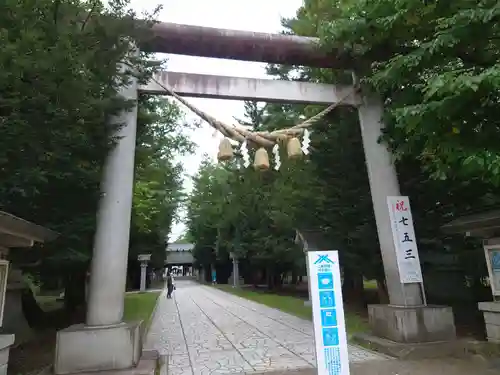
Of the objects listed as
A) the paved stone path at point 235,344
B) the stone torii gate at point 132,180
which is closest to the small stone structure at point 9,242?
the stone torii gate at point 132,180

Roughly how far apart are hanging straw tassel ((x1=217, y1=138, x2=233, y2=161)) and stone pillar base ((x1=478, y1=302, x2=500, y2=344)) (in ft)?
18.1

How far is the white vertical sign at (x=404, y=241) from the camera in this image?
23.8 feet

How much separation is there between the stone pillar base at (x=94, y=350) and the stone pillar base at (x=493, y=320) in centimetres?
634

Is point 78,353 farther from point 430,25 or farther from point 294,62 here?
point 430,25

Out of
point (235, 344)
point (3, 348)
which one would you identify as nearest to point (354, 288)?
point (235, 344)

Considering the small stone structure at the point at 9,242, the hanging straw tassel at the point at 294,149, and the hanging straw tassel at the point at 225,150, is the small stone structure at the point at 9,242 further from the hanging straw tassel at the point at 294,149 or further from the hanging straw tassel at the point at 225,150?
the hanging straw tassel at the point at 294,149

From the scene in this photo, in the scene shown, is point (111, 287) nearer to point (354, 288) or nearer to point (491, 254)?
point (491, 254)

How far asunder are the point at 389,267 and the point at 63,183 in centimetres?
647

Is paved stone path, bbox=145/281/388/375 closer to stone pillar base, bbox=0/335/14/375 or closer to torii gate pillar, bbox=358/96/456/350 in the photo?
torii gate pillar, bbox=358/96/456/350

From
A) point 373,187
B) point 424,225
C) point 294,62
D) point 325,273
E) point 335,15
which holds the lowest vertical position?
point 325,273

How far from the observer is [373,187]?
7996 mm

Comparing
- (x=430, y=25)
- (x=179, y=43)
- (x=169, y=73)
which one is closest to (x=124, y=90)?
(x=169, y=73)

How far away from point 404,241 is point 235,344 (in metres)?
4.45

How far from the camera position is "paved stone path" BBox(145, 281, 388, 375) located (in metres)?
6.58
